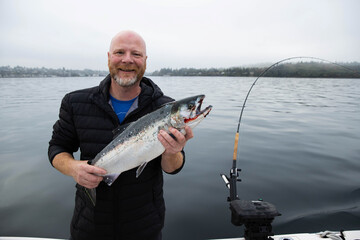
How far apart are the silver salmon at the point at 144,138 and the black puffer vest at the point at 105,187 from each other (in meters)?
0.22

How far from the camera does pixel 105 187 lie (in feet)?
9.43

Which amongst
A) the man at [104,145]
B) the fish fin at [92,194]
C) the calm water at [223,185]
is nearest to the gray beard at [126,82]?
the man at [104,145]

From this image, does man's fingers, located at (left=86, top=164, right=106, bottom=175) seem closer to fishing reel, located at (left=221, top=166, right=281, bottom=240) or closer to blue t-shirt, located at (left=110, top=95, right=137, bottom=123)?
blue t-shirt, located at (left=110, top=95, right=137, bottom=123)

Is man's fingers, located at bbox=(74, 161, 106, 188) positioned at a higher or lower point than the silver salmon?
lower

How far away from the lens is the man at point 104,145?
9.26 feet

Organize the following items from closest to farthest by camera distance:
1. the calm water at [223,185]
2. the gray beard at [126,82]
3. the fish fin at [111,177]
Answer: the fish fin at [111,177]
the gray beard at [126,82]
the calm water at [223,185]

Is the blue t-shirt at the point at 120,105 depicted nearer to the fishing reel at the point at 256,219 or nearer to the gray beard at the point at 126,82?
the gray beard at the point at 126,82

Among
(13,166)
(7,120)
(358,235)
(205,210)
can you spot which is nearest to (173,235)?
(205,210)

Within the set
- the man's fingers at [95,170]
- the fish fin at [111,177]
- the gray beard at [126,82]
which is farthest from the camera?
the gray beard at [126,82]

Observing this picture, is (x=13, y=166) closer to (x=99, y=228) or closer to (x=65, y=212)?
(x=65, y=212)

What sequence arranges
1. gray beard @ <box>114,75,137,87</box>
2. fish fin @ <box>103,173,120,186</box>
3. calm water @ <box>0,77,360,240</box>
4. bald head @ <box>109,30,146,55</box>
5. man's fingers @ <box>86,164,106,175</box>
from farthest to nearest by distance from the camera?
calm water @ <box>0,77,360,240</box>
bald head @ <box>109,30,146,55</box>
gray beard @ <box>114,75,137,87</box>
fish fin @ <box>103,173,120,186</box>
man's fingers @ <box>86,164,106,175</box>

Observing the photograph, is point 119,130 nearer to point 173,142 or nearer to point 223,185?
point 173,142

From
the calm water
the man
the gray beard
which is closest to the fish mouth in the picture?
the man

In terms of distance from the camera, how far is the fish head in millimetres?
2648
